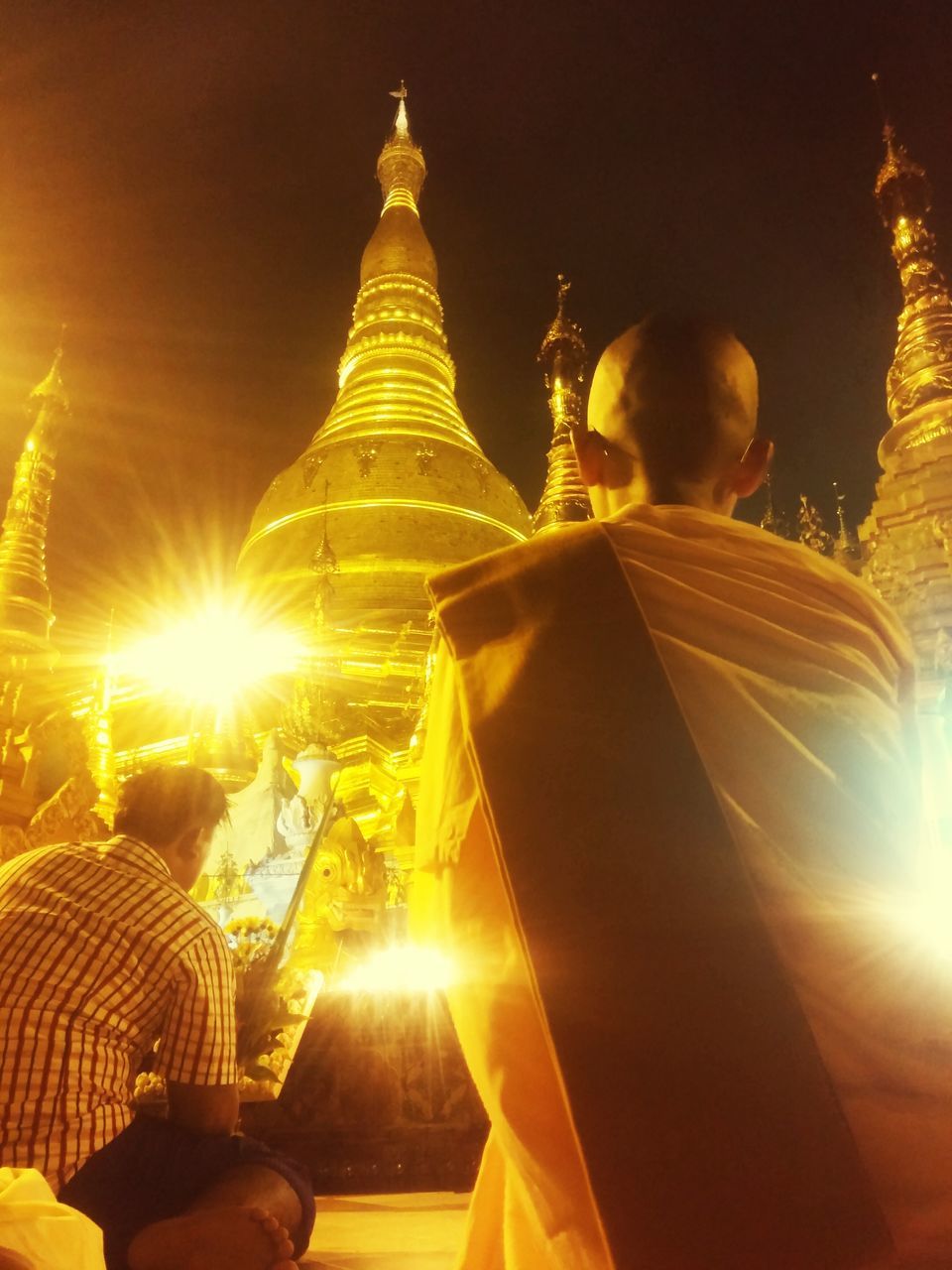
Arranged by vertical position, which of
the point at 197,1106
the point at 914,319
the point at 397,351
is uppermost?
the point at 397,351

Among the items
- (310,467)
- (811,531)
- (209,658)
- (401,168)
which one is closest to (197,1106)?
(811,531)

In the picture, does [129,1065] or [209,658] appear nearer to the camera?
[129,1065]

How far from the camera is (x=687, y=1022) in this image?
85 centimetres

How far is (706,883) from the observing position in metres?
0.89

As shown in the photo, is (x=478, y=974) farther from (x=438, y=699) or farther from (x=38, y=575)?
(x=38, y=575)

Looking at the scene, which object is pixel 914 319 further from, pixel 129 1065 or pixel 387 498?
pixel 129 1065

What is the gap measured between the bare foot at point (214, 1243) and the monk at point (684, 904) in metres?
0.36

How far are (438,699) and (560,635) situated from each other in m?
0.19

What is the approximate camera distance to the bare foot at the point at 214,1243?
47.6 inches

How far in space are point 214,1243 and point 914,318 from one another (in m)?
10.2

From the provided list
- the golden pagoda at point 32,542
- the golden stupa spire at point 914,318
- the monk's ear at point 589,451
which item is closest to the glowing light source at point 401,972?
the monk's ear at point 589,451

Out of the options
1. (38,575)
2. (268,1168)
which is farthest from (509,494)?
(268,1168)

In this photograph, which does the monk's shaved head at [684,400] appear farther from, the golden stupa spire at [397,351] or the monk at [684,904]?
the golden stupa spire at [397,351]

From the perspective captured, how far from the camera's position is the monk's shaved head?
1.25 meters
